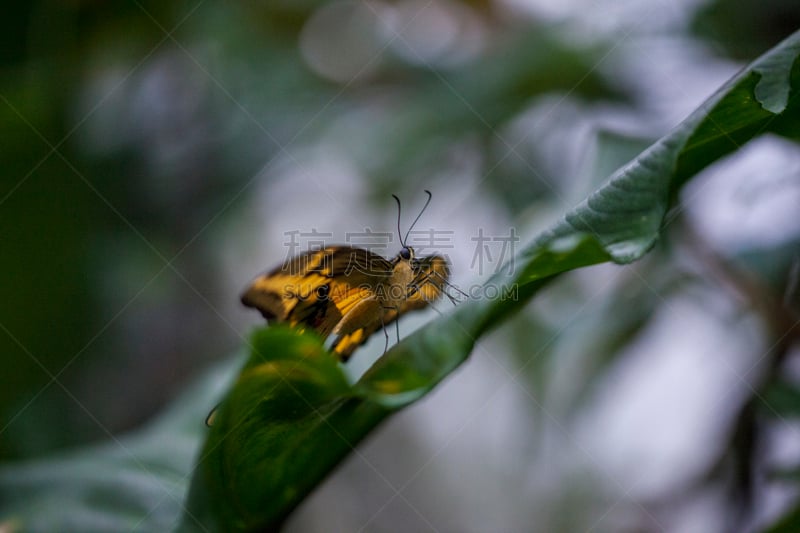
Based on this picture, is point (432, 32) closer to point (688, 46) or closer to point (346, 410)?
point (688, 46)

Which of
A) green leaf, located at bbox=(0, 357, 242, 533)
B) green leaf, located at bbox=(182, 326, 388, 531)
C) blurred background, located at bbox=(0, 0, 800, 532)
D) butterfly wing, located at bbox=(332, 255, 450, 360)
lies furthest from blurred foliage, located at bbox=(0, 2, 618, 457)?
green leaf, located at bbox=(182, 326, 388, 531)

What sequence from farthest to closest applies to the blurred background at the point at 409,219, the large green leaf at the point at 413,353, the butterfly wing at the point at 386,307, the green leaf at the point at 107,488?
1. the blurred background at the point at 409,219
2. the butterfly wing at the point at 386,307
3. the green leaf at the point at 107,488
4. the large green leaf at the point at 413,353

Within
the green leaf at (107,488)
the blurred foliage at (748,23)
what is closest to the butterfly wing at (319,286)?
the green leaf at (107,488)

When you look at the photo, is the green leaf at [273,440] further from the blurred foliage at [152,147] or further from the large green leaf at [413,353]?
the blurred foliage at [152,147]

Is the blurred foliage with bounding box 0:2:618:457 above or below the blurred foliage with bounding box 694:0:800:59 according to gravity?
above

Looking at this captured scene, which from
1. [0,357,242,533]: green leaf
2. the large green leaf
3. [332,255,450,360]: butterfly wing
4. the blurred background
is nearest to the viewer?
the large green leaf

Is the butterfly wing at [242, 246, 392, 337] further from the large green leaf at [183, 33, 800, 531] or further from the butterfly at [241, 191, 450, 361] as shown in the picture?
the large green leaf at [183, 33, 800, 531]

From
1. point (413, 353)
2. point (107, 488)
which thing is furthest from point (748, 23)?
point (107, 488)
